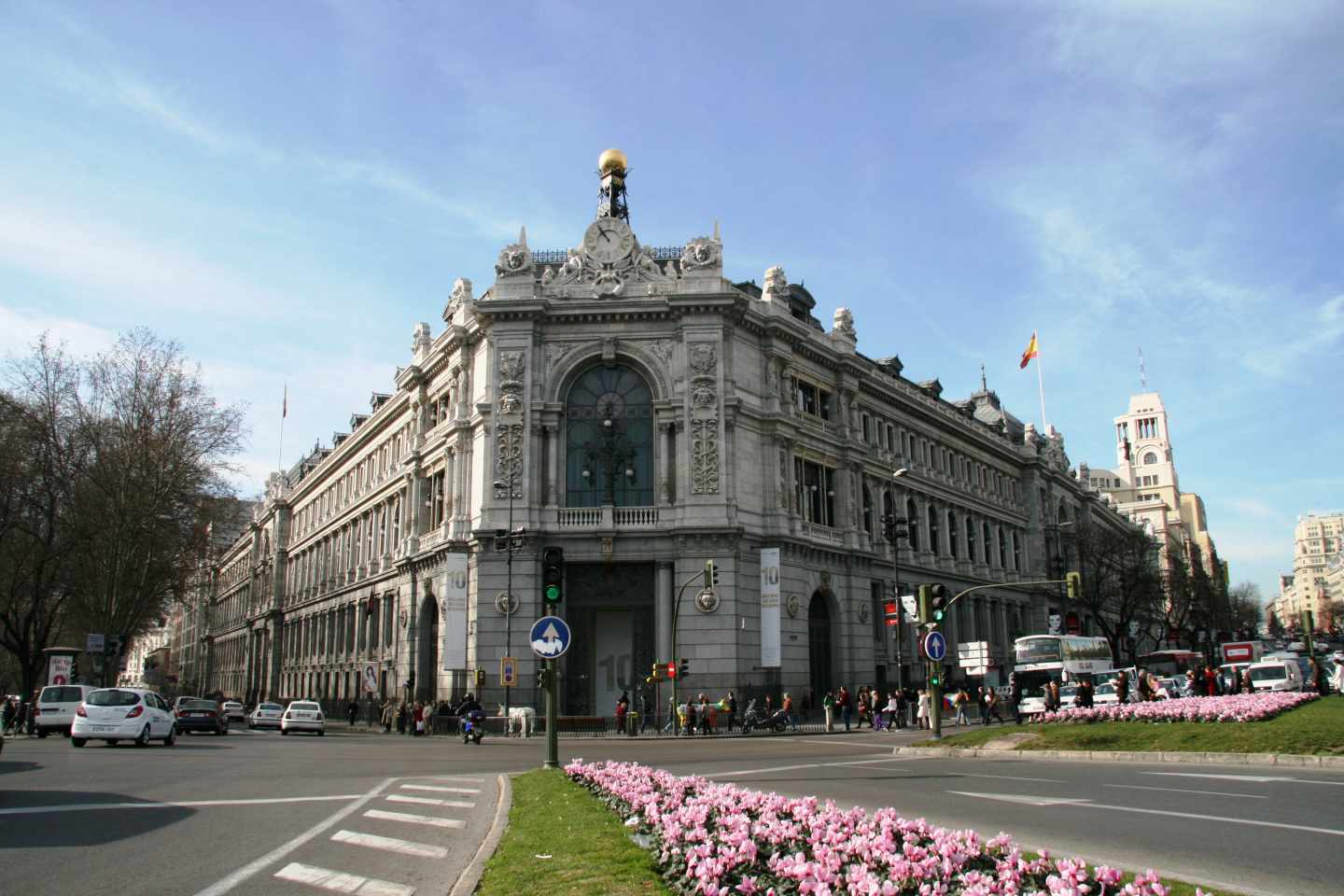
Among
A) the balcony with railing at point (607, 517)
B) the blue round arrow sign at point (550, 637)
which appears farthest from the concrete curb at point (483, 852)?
the balcony with railing at point (607, 517)

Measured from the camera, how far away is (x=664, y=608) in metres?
40.4

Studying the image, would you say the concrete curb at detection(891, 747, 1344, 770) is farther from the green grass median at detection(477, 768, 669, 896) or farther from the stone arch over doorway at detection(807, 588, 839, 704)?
the stone arch over doorway at detection(807, 588, 839, 704)

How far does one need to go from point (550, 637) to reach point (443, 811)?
3.97m

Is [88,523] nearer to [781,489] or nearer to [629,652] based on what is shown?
[629,652]

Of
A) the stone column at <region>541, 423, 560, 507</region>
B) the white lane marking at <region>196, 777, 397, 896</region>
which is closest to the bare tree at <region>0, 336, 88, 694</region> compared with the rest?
the stone column at <region>541, 423, 560, 507</region>

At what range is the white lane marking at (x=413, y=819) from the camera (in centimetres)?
1218

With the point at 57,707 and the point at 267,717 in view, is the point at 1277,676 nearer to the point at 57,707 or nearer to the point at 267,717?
the point at 267,717

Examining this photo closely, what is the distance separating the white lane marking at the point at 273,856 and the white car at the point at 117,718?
47.7 feet

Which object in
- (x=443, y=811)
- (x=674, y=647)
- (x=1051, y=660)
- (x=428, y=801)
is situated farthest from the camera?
(x=1051, y=660)

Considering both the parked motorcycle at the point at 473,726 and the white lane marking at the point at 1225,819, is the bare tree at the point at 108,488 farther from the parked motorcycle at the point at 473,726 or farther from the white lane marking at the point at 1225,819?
the white lane marking at the point at 1225,819

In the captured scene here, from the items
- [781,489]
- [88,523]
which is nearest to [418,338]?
[88,523]

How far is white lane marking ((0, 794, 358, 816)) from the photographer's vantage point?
12703mm

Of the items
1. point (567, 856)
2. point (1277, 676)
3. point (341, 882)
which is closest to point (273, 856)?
point (341, 882)

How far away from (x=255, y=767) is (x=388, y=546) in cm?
3690
